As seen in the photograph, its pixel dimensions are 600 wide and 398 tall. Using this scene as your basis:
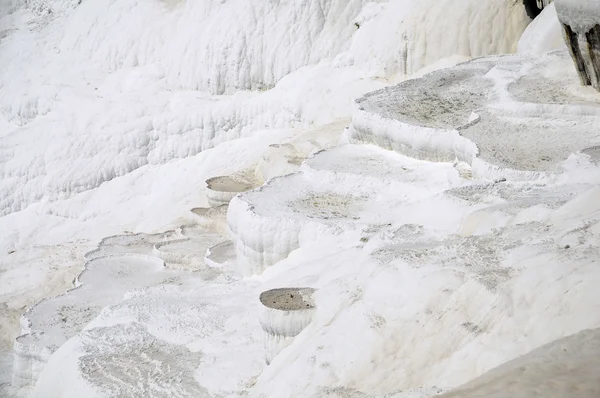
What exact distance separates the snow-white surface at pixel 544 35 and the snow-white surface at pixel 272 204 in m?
0.65

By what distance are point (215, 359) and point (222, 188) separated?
602 cm

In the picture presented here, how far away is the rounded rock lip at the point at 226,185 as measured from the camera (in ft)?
40.2

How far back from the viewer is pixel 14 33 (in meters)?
18.6

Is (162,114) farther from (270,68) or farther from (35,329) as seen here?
(35,329)

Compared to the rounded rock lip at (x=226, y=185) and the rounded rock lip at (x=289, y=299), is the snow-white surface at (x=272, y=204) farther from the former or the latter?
the rounded rock lip at (x=226, y=185)

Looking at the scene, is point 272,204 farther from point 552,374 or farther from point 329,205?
point 552,374

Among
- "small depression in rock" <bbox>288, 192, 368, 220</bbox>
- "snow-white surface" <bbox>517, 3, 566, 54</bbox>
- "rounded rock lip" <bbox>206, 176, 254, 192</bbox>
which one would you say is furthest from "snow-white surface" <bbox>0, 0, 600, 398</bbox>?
"snow-white surface" <bbox>517, 3, 566, 54</bbox>

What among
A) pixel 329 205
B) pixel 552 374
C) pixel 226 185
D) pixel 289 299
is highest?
pixel 552 374

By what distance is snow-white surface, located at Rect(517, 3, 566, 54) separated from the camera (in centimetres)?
1171

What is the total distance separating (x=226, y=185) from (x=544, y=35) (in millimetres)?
5013

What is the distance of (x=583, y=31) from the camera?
8984 millimetres

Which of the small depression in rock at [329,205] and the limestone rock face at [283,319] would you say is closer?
the limestone rock face at [283,319]

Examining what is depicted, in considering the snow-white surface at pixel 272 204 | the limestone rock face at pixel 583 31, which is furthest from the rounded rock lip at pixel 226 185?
the limestone rock face at pixel 583 31

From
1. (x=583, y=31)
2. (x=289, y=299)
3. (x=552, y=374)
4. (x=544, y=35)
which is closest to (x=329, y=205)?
(x=289, y=299)
